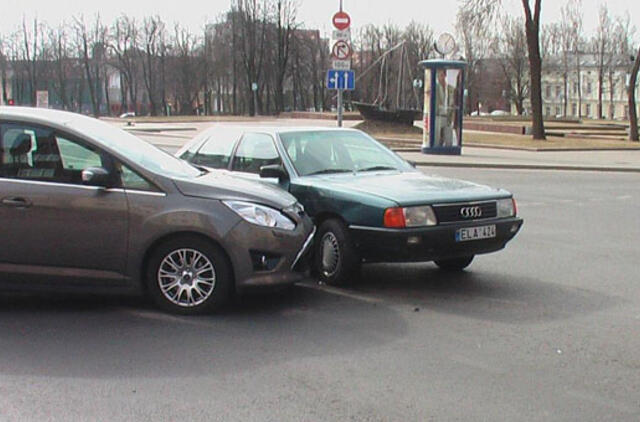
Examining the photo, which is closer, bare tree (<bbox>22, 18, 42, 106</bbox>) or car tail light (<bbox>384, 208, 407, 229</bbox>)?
car tail light (<bbox>384, 208, 407, 229</bbox>)

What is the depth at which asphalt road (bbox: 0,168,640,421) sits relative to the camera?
14.0 feet

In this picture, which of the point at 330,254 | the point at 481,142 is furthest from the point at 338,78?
the point at 481,142

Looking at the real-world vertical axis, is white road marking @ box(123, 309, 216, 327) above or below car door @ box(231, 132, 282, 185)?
below

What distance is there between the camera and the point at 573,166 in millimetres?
23391

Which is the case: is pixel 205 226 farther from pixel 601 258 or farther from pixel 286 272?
pixel 601 258

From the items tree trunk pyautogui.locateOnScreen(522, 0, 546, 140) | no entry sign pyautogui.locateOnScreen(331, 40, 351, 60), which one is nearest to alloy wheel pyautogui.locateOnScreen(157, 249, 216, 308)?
no entry sign pyautogui.locateOnScreen(331, 40, 351, 60)

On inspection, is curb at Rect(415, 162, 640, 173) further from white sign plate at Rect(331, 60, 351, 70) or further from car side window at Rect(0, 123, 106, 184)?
car side window at Rect(0, 123, 106, 184)

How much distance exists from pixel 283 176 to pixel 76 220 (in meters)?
2.35

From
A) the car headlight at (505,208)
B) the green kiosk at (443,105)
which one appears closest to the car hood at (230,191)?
the car headlight at (505,208)

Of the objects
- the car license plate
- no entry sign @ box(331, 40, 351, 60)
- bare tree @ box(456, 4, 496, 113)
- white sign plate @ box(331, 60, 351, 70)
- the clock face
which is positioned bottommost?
the car license plate

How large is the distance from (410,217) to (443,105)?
2008 centimetres

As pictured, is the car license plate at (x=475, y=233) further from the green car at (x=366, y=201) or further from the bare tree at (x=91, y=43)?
the bare tree at (x=91, y=43)

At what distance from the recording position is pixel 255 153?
27.0ft

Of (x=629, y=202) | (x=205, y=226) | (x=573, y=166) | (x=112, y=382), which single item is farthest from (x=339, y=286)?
(x=573, y=166)
